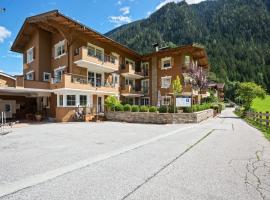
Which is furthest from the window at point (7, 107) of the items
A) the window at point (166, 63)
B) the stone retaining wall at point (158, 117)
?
the window at point (166, 63)

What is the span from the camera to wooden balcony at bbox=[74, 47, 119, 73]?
2348 centimetres

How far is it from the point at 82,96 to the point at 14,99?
340 inches

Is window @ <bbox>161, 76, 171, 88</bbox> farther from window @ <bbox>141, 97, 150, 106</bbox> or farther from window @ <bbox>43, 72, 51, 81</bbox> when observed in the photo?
window @ <bbox>43, 72, 51, 81</bbox>

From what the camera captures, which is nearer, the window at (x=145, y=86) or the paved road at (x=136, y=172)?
Result: the paved road at (x=136, y=172)

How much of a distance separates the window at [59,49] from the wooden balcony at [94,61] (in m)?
2.49

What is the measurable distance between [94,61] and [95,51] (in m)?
3.15

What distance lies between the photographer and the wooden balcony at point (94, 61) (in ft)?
77.0

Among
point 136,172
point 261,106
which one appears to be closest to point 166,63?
point 136,172

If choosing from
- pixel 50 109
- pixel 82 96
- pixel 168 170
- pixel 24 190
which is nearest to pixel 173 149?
pixel 168 170

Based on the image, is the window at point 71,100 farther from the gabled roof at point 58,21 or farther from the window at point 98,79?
the gabled roof at point 58,21

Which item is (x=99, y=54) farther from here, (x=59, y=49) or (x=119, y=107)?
(x=119, y=107)

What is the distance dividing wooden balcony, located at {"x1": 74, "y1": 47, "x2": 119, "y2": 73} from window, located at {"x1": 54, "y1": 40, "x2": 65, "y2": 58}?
249cm

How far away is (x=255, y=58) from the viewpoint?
115 metres

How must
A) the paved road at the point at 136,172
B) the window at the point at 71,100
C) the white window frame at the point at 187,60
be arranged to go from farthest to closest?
the white window frame at the point at 187,60, the window at the point at 71,100, the paved road at the point at 136,172
